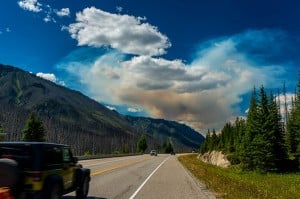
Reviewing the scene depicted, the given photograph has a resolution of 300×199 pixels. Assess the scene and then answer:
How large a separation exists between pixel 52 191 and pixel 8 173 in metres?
1.64

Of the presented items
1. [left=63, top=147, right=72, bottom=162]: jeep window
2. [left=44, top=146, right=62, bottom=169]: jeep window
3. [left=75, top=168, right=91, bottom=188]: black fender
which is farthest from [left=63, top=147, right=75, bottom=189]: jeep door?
[left=75, top=168, right=91, bottom=188]: black fender

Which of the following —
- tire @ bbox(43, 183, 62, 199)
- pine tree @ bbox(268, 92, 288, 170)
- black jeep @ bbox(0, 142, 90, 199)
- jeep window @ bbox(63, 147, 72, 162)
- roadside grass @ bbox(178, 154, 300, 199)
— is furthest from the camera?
pine tree @ bbox(268, 92, 288, 170)

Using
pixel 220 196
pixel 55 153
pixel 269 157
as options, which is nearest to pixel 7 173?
pixel 55 153

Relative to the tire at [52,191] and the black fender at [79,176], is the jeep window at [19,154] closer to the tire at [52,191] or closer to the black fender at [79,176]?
the tire at [52,191]

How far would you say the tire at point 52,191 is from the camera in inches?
471

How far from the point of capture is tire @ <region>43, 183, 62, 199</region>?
39.2ft

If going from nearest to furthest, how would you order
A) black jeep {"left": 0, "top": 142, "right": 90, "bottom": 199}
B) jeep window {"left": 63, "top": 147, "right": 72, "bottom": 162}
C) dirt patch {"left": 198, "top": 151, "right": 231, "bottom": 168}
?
black jeep {"left": 0, "top": 142, "right": 90, "bottom": 199}
jeep window {"left": 63, "top": 147, "right": 72, "bottom": 162}
dirt patch {"left": 198, "top": 151, "right": 231, "bottom": 168}

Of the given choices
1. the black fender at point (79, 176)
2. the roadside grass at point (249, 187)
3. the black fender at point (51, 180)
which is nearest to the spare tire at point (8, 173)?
the black fender at point (51, 180)

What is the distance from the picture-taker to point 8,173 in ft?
36.1

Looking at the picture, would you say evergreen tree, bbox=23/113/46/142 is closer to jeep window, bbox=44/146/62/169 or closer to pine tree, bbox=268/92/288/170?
pine tree, bbox=268/92/288/170

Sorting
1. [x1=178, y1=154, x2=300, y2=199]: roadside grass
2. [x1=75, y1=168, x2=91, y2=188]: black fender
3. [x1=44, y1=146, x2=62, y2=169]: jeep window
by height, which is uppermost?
[x1=44, y1=146, x2=62, y2=169]: jeep window

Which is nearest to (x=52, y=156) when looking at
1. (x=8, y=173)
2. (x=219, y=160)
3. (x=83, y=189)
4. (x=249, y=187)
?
(x=8, y=173)

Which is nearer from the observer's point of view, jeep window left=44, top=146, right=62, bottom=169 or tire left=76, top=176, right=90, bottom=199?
jeep window left=44, top=146, right=62, bottom=169

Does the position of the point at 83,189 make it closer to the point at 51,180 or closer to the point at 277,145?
the point at 51,180
